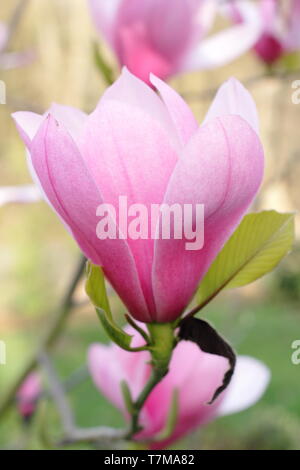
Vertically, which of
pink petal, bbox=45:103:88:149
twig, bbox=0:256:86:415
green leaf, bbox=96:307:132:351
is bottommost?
twig, bbox=0:256:86:415

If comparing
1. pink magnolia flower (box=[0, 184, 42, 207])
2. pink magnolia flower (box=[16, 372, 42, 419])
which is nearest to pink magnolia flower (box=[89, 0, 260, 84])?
pink magnolia flower (box=[0, 184, 42, 207])

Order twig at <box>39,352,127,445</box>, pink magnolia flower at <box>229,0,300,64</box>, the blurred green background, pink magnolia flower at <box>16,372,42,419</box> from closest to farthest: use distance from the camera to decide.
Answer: twig at <box>39,352,127,445</box>, pink magnolia flower at <box>229,0,300,64</box>, pink magnolia flower at <box>16,372,42,419</box>, the blurred green background

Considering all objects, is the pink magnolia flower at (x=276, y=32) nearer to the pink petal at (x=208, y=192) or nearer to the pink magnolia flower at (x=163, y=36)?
the pink magnolia flower at (x=163, y=36)

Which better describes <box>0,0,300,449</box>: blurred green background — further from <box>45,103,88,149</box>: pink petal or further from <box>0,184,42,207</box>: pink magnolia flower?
<box>45,103,88,149</box>: pink petal

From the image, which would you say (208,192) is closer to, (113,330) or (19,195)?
(113,330)

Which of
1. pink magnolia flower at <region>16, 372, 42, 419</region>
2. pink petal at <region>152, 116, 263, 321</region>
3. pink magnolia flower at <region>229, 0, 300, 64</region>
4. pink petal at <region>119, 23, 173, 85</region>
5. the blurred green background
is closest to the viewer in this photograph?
pink petal at <region>152, 116, 263, 321</region>

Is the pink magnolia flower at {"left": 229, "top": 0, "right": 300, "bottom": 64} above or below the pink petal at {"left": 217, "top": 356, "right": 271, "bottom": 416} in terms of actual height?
above

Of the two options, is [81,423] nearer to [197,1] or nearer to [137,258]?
[197,1]
